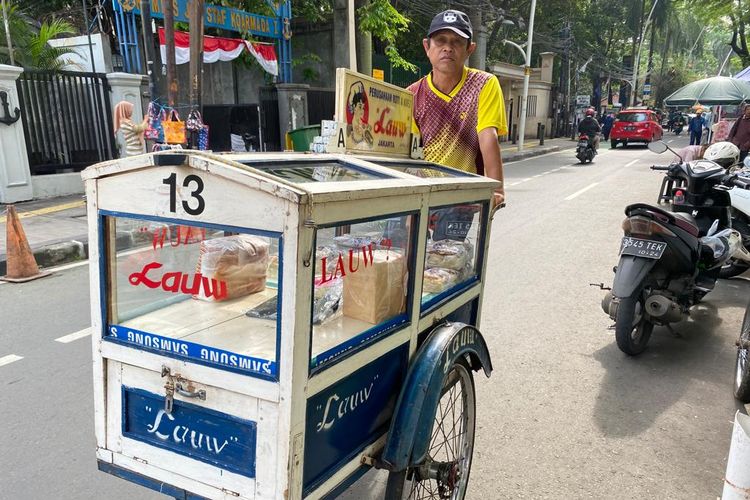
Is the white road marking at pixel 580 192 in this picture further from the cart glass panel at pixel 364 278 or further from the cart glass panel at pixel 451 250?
the cart glass panel at pixel 364 278

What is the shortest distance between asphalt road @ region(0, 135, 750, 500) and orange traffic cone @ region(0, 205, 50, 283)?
216 millimetres

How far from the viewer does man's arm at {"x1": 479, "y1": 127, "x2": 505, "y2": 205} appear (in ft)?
9.92

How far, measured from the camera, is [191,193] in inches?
59.6

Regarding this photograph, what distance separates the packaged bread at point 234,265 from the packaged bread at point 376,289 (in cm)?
35

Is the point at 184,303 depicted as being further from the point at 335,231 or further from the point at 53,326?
the point at 53,326

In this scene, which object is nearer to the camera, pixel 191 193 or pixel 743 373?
pixel 191 193

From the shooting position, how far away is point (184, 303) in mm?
1982

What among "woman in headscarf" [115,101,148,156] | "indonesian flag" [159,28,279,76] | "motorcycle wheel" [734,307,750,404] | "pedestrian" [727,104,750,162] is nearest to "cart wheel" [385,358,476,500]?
"motorcycle wheel" [734,307,750,404]

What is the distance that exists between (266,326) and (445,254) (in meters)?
0.92

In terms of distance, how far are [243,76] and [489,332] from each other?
534 inches

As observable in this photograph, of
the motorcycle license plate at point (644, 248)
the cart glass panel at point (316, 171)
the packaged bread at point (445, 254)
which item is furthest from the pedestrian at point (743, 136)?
the cart glass panel at point (316, 171)

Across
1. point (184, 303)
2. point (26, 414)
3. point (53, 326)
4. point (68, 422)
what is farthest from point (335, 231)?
point (53, 326)

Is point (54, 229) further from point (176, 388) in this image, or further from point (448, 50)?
point (176, 388)

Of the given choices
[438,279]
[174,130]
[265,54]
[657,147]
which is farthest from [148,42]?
[438,279]
